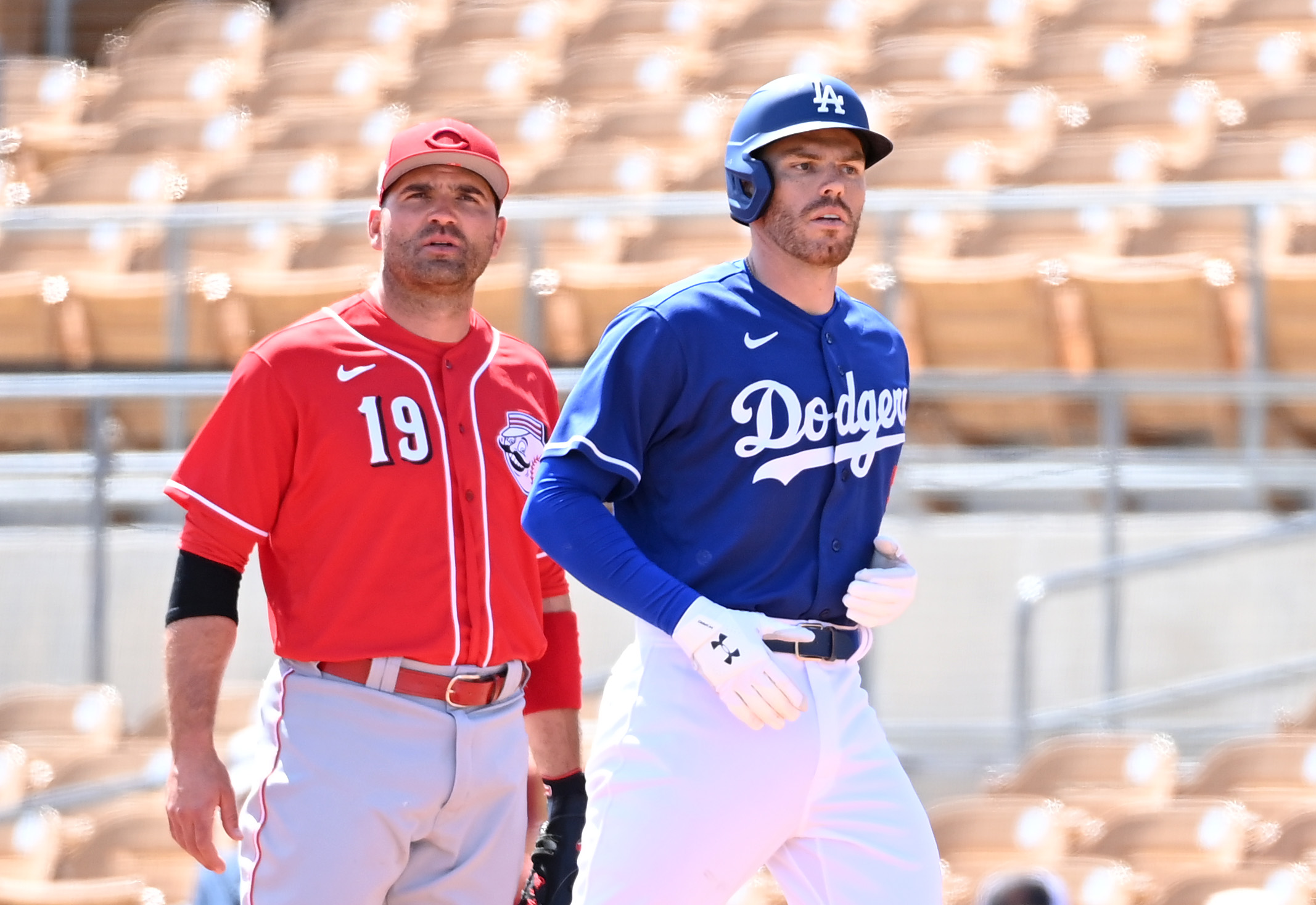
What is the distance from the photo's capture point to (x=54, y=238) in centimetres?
957

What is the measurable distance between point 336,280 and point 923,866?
17.5 feet

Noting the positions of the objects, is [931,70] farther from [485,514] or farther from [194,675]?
[194,675]

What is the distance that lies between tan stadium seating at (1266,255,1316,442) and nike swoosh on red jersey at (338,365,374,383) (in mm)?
4463

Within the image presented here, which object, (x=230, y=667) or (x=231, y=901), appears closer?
(x=231, y=901)

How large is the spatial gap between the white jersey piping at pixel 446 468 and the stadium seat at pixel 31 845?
3.19m

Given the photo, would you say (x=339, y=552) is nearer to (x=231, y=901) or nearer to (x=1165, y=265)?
(x=231, y=901)

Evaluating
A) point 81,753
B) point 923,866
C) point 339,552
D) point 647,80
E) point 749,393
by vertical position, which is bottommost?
point 81,753

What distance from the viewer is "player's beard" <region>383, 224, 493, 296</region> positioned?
341 cm

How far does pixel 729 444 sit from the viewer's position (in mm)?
3162

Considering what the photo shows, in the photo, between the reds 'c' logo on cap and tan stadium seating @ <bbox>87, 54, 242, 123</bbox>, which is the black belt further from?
tan stadium seating @ <bbox>87, 54, 242, 123</bbox>

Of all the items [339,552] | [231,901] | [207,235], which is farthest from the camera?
[207,235]

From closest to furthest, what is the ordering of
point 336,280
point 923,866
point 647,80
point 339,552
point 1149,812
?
point 923,866 < point 339,552 < point 1149,812 < point 336,280 < point 647,80

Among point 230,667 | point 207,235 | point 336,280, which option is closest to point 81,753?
point 230,667

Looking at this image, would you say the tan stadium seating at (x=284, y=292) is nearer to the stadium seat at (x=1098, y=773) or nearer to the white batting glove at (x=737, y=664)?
the stadium seat at (x=1098, y=773)
